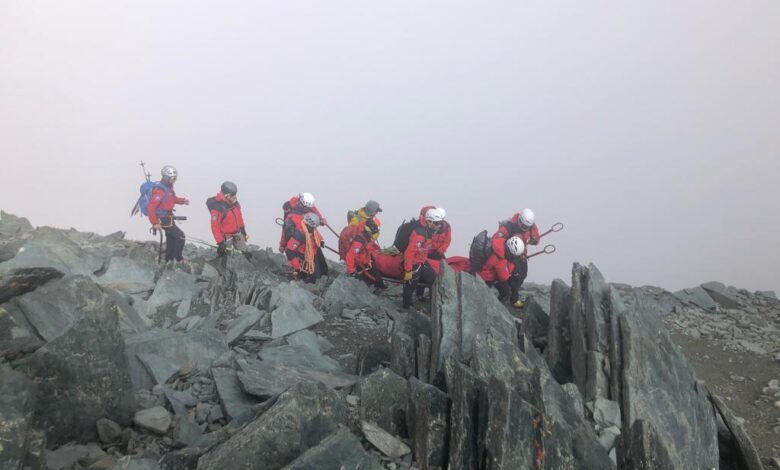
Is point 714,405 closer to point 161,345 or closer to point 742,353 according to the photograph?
point 742,353

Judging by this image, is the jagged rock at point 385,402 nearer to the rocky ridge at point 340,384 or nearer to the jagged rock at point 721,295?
the rocky ridge at point 340,384

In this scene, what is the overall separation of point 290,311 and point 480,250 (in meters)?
6.30

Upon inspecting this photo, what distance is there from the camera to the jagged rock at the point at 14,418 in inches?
192

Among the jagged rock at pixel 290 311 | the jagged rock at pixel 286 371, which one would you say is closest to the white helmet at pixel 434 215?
the jagged rock at pixel 290 311

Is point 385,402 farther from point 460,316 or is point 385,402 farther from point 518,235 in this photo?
point 518,235

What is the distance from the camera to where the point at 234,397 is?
7.90 m

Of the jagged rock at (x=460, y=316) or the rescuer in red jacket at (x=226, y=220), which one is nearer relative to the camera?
the jagged rock at (x=460, y=316)

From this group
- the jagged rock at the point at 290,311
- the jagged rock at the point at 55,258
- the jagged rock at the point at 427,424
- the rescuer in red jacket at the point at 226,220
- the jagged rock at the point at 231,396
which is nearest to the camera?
the jagged rock at the point at 427,424

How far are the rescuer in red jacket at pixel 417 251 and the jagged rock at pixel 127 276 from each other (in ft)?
23.4

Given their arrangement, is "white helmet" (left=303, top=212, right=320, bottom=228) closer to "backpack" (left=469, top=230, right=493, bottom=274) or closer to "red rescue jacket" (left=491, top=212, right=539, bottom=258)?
"backpack" (left=469, top=230, right=493, bottom=274)

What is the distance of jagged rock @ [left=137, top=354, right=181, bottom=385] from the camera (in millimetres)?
8336

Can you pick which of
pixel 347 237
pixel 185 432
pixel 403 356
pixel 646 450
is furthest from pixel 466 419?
pixel 347 237

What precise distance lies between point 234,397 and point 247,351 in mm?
2598

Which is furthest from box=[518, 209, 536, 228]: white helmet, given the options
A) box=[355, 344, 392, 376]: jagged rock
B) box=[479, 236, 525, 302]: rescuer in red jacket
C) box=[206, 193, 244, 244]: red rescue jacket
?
box=[206, 193, 244, 244]: red rescue jacket
